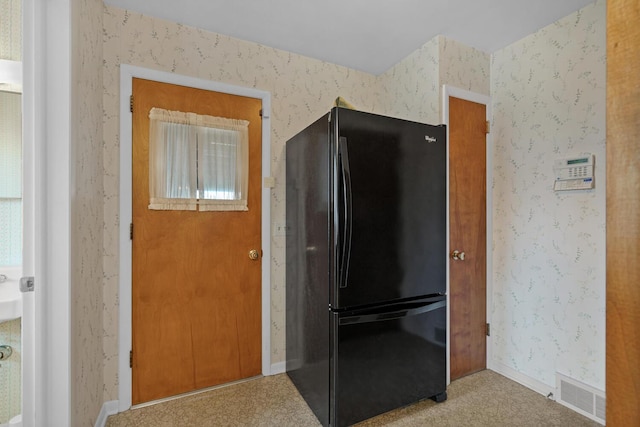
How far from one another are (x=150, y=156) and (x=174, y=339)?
1.28 meters

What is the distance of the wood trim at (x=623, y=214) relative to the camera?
0.43 metres

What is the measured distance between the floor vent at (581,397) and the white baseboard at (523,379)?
0.07m

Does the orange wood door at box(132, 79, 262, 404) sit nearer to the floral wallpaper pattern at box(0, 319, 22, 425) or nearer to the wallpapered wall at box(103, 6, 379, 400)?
the wallpapered wall at box(103, 6, 379, 400)

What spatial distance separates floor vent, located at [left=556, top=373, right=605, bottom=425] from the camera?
1.83 meters

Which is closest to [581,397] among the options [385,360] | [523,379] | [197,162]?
[523,379]

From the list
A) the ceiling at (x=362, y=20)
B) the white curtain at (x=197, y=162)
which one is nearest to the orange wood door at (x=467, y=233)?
the ceiling at (x=362, y=20)

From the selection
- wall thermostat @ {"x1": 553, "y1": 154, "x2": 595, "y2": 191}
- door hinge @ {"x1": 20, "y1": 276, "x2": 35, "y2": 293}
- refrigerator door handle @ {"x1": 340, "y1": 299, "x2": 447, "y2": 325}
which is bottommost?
refrigerator door handle @ {"x1": 340, "y1": 299, "x2": 447, "y2": 325}

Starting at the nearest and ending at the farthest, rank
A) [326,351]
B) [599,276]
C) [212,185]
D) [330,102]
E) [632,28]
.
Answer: [632,28] < [326,351] < [599,276] < [212,185] < [330,102]

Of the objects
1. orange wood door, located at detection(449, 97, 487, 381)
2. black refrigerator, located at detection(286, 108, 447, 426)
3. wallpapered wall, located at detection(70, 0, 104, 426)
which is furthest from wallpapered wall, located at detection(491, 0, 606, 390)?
wallpapered wall, located at detection(70, 0, 104, 426)

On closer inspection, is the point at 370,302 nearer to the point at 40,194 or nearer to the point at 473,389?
the point at 473,389

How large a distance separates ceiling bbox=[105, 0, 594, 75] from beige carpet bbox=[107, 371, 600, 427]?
2.65 m

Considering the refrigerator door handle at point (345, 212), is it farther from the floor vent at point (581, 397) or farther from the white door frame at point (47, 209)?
the floor vent at point (581, 397)

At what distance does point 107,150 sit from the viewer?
1.91 meters

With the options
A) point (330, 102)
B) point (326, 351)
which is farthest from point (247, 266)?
point (330, 102)
